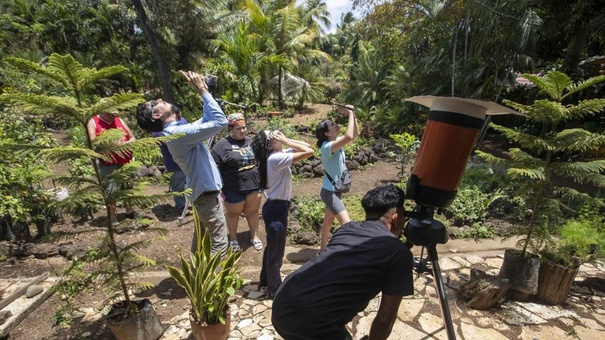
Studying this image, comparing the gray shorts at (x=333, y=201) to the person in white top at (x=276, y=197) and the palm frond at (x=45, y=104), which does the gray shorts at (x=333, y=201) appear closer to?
the person in white top at (x=276, y=197)

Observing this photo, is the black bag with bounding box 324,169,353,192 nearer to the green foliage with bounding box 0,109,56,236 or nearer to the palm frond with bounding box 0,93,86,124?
the palm frond with bounding box 0,93,86,124

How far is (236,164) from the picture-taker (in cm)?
376

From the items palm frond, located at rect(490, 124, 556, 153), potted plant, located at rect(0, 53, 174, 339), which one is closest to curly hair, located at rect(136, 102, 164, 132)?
potted plant, located at rect(0, 53, 174, 339)

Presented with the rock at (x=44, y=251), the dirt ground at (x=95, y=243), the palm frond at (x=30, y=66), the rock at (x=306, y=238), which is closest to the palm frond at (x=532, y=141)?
the rock at (x=306, y=238)

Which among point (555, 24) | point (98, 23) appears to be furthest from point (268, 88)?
point (555, 24)

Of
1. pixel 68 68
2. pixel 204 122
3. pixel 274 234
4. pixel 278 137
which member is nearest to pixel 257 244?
pixel 274 234

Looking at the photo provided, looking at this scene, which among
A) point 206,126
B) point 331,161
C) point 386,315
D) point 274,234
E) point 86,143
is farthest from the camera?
point 331,161

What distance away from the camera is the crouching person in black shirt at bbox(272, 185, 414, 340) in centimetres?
179

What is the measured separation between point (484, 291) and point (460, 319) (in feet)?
1.15

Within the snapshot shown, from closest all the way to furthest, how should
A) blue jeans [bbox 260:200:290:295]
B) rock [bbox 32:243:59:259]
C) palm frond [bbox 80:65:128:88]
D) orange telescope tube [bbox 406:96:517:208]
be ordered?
orange telescope tube [bbox 406:96:517:208]
palm frond [bbox 80:65:128:88]
blue jeans [bbox 260:200:290:295]
rock [bbox 32:243:59:259]

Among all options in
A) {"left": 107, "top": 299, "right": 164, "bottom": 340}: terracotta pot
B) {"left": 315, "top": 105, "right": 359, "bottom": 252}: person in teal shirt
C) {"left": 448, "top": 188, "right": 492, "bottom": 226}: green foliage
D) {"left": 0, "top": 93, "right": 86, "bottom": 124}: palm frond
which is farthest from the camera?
{"left": 448, "top": 188, "right": 492, "bottom": 226}: green foliage

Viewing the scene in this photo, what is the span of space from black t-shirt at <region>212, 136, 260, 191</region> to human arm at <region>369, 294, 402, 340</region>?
7.77 ft

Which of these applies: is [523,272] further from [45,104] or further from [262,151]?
[45,104]

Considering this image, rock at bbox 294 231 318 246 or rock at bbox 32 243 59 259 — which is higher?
rock at bbox 294 231 318 246
